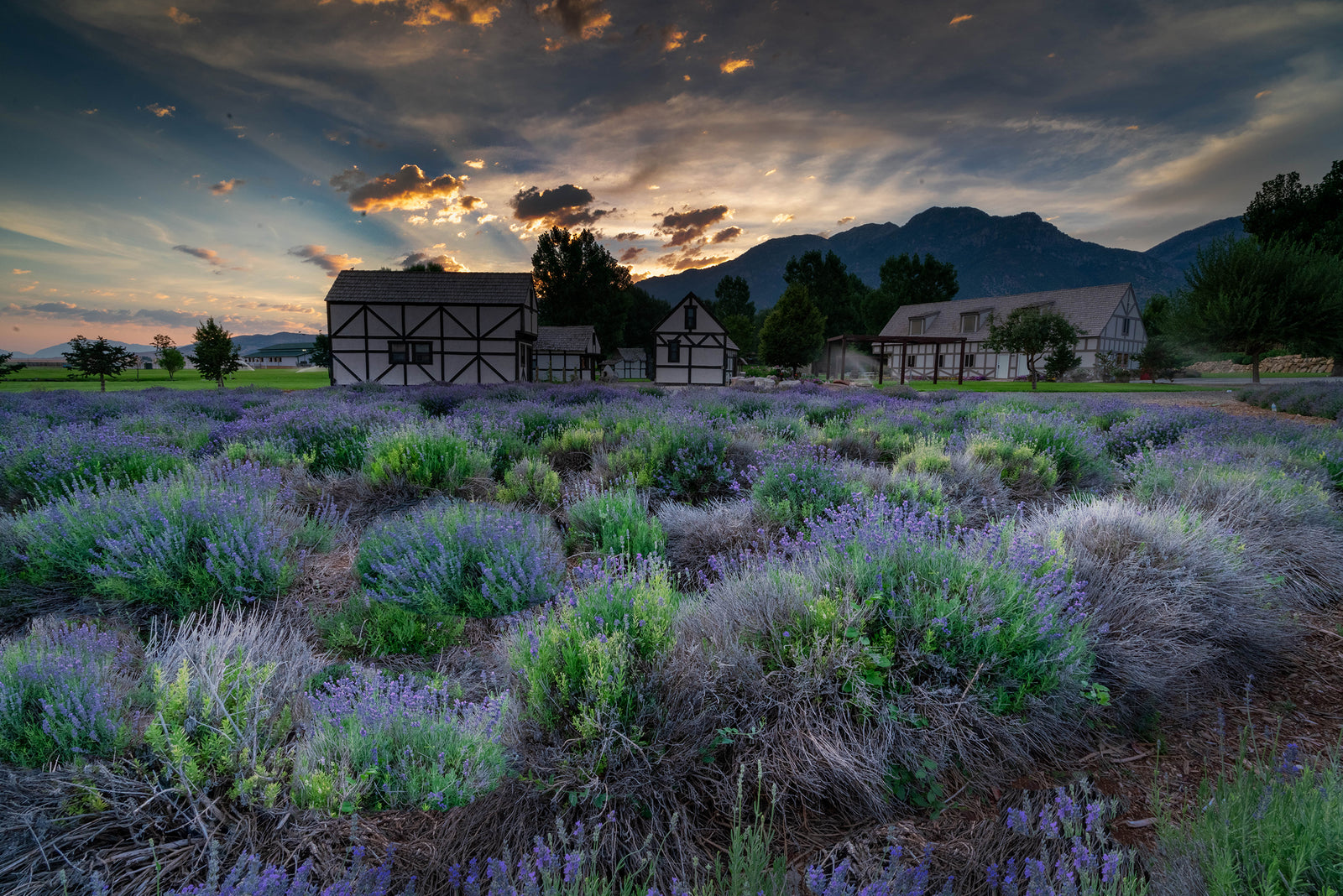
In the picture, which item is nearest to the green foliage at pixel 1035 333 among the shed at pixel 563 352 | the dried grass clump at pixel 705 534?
the shed at pixel 563 352

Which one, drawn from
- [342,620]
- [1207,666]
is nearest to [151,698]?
[342,620]

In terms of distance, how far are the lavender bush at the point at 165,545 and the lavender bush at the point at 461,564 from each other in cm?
62

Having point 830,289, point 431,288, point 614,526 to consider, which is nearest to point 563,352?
point 431,288

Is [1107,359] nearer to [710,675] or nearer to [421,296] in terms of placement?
[421,296]

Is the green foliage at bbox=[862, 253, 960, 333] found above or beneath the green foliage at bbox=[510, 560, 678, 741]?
above

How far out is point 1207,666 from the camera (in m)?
3.02

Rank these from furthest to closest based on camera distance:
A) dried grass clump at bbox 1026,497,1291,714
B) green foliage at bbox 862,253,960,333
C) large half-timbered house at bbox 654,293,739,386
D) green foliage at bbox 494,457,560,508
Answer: green foliage at bbox 862,253,960,333 → large half-timbered house at bbox 654,293,739,386 → green foliage at bbox 494,457,560,508 → dried grass clump at bbox 1026,497,1291,714

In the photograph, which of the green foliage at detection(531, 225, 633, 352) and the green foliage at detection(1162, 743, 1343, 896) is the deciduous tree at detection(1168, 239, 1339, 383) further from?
the green foliage at detection(531, 225, 633, 352)

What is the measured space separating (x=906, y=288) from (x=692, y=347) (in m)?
35.2

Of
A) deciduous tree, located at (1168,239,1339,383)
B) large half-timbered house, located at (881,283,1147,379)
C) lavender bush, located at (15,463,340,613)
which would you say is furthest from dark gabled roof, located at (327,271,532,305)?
large half-timbered house, located at (881,283,1147,379)

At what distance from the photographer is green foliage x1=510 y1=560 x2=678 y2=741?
82.8 inches

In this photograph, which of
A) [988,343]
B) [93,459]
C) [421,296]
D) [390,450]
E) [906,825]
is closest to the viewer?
[906,825]

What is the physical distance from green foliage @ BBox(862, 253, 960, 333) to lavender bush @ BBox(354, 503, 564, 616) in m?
60.2

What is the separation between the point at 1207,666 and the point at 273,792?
4350 millimetres
